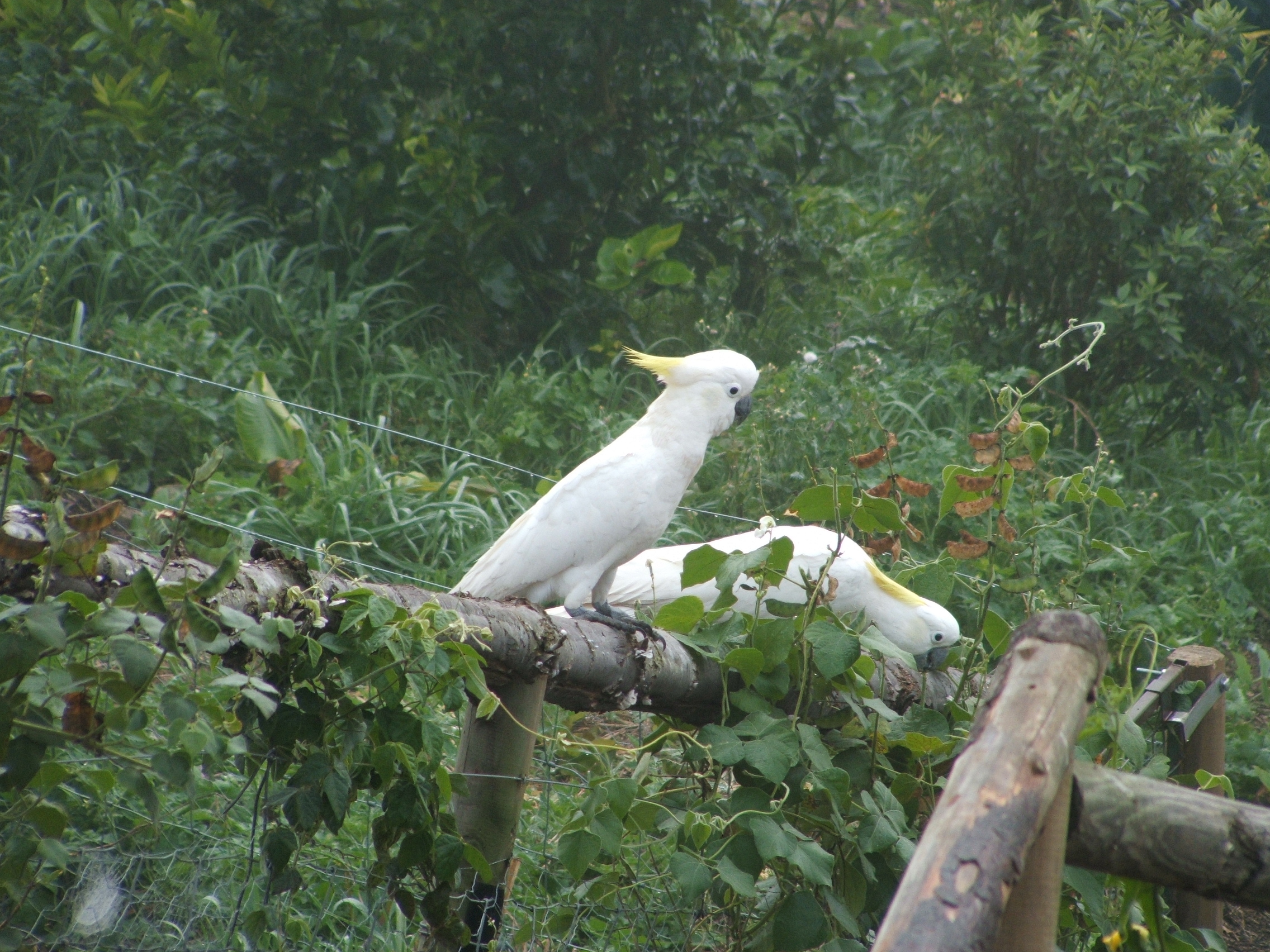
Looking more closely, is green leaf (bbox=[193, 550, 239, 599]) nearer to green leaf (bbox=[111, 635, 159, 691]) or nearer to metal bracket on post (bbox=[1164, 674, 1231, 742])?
green leaf (bbox=[111, 635, 159, 691])

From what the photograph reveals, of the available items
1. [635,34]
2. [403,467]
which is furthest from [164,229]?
[635,34]

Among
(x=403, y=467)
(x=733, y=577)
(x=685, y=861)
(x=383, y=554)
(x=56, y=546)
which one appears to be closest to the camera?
(x=56, y=546)

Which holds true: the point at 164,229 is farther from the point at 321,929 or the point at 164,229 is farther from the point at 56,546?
the point at 56,546

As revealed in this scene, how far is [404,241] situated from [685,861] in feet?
12.7

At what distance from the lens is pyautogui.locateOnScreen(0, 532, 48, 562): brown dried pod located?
902 mm

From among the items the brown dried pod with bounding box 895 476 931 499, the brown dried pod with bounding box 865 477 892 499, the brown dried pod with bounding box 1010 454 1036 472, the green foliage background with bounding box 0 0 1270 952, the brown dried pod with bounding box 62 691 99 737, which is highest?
the brown dried pod with bounding box 1010 454 1036 472

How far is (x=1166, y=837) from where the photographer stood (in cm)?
86

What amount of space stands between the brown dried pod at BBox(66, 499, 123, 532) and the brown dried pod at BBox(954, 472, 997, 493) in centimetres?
104

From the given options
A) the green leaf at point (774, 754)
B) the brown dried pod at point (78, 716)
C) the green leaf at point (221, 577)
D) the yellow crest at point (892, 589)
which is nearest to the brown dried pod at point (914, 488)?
the green leaf at point (774, 754)

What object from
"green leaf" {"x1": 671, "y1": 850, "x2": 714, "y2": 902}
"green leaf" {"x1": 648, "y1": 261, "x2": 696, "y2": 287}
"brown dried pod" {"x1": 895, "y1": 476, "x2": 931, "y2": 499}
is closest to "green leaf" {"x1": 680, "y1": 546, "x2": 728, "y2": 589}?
"brown dried pod" {"x1": 895, "y1": 476, "x2": 931, "y2": 499}

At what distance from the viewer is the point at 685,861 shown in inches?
51.4

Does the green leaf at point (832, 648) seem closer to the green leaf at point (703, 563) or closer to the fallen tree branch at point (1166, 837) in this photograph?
the green leaf at point (703, 563)

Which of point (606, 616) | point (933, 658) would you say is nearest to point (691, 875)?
point (606, 616)

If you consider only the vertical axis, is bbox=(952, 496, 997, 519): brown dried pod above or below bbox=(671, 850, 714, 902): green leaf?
above
